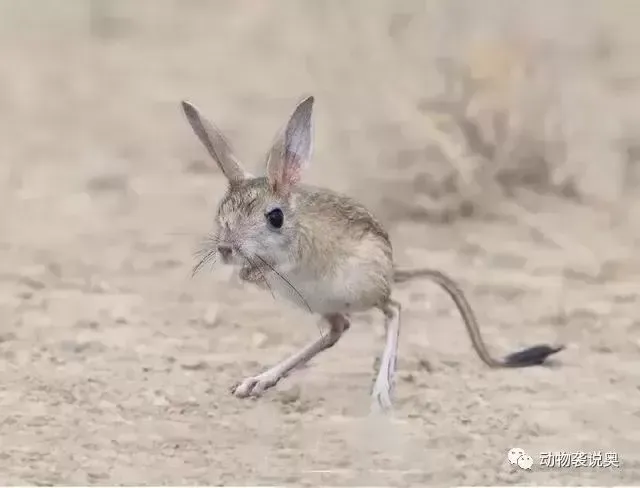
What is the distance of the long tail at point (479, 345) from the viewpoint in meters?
0.99

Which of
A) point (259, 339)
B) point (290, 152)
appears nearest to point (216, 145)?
point (290, 152)

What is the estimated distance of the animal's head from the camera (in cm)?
92

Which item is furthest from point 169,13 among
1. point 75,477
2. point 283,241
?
point 75,477

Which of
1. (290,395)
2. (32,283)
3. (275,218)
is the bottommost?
(290,395)

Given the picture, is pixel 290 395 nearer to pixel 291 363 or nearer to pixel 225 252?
pixel 291 363

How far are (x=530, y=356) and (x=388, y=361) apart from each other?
0.56 feet

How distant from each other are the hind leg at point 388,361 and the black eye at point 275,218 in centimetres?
16

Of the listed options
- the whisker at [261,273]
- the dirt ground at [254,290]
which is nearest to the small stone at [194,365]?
the dirt ground at [254,290]

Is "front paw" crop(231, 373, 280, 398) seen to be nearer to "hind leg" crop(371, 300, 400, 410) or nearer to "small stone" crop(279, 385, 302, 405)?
"small stone" crop(279, 385, 302, 405)

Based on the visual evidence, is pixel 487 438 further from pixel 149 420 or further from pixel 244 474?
pixel 149 420

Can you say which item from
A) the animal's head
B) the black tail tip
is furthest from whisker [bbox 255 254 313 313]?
Answer: the black tail tip

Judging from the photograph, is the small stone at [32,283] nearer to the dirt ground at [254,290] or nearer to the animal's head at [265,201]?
the dirt ground at [254,290]

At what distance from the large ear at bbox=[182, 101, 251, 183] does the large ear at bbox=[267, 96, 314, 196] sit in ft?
0.12

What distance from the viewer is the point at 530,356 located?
3.26ft
